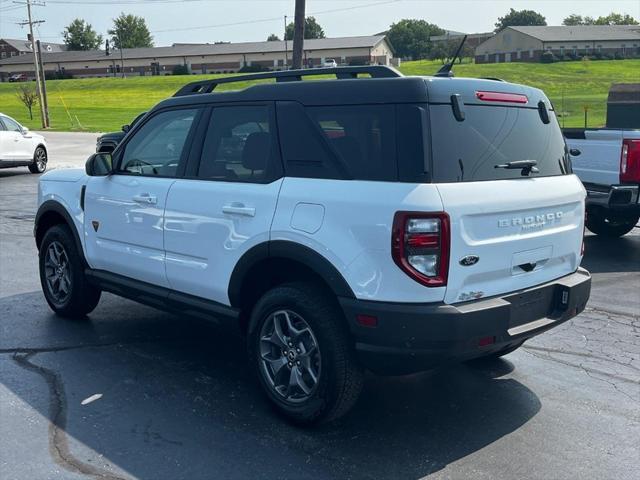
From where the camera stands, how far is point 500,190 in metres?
3.86

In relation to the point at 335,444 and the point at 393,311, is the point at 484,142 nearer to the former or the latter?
the point at 393,311

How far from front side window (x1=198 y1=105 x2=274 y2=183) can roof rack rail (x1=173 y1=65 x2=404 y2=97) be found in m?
0.29

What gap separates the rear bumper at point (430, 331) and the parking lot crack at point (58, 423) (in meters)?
1.43

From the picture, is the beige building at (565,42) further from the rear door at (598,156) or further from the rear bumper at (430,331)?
the rear bumper at (430,331)

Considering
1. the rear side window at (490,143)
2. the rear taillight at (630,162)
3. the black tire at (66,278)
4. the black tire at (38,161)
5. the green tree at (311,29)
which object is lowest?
the black tire at (38,161)

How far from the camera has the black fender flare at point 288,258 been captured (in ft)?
Answer: 12.4

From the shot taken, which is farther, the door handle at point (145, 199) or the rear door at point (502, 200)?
the door handle at point (145, 199)

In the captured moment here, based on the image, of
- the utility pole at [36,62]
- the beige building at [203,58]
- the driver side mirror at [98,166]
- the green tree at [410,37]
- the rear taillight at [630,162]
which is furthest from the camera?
the green tree at [410,37]

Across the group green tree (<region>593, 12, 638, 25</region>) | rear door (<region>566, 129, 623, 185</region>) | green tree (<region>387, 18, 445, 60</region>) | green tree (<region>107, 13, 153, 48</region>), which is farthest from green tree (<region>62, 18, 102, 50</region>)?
rear door (<region>566, 129, 623, 185</region>)

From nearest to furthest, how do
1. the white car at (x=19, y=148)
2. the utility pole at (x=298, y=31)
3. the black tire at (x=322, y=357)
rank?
1. the black tire at (x=322, y=357)
2. the white car at (x=19, y=148)
3. the utility pole at (x=298, y=31)

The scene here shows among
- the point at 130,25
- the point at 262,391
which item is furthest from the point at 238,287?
the point at 130,25

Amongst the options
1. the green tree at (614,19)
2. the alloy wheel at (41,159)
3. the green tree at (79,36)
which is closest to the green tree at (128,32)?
the green tree at (79,36)

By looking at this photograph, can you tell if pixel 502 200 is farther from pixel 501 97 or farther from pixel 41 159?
pixel 41 159

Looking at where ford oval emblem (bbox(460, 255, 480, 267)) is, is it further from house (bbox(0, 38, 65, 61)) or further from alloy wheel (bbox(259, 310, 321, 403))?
house (bbox(0, 38, 65, 61))
